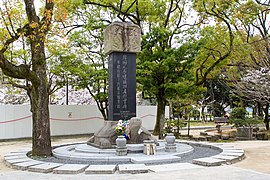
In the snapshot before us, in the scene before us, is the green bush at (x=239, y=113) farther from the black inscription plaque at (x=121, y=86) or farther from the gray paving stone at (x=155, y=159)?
the gray paving stone at (x=155, y=159)

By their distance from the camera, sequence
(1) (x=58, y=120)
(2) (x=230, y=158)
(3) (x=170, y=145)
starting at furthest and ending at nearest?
(1) (x=58, y=120) → (3) (x=170, y=145) → (2) (x=230, y=158)

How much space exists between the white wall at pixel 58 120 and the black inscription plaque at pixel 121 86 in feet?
25.6

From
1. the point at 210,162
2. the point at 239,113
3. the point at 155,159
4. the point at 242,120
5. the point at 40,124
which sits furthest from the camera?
the point at 239,113

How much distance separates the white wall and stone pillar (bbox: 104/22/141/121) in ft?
25.6

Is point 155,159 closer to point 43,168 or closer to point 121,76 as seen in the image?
point 43,168

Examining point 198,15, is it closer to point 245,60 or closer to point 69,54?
point 245,60

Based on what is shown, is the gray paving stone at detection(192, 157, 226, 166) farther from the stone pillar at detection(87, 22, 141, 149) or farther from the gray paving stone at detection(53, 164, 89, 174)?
the stone pillar at detection(87, 22, 141, 149)

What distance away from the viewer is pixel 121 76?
9.92 metres

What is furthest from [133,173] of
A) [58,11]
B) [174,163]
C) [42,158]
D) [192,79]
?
[192,79]

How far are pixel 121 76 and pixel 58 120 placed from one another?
846cm

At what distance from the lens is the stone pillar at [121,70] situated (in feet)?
32.2

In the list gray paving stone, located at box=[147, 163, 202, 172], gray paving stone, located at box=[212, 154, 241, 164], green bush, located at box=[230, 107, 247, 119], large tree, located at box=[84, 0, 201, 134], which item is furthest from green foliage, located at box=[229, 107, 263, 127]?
gray paving stone, located at box=[147, 163, 202, 172]

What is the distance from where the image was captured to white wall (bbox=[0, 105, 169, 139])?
1499cm

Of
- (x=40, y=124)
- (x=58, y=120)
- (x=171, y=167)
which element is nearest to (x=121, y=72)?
(x=40, y=124)
